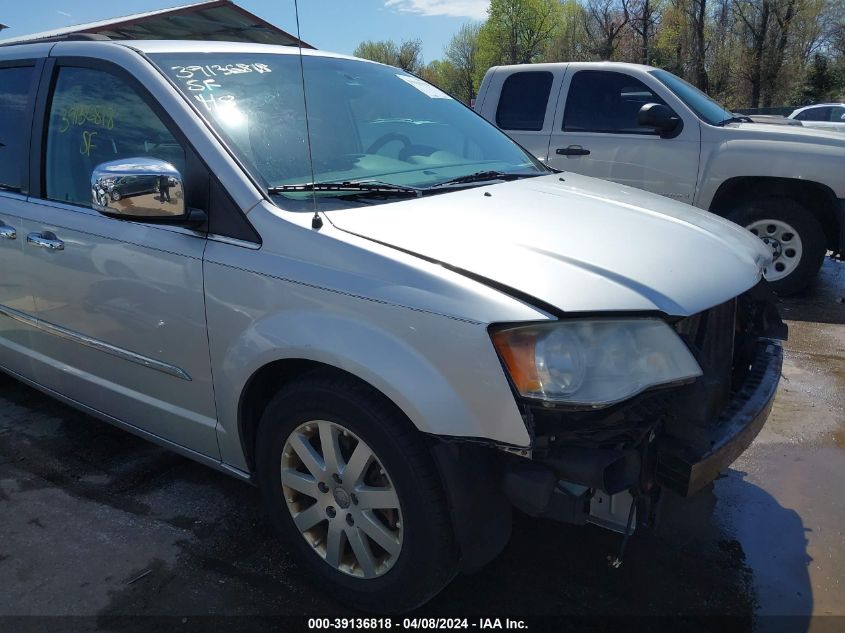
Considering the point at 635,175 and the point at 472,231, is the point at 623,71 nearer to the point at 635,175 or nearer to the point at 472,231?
the point at 635,175

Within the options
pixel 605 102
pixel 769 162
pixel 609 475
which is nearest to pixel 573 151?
pixel 605 102

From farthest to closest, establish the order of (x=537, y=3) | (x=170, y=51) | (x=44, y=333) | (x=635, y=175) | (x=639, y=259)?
1. (x=537, y=3)
2. (x=635, y=175)
3. (x=44, y=333)
4. (x=170, y=51)
5. (x=639, y=259)

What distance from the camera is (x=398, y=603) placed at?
85.4 inches

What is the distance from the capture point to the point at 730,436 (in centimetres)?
212

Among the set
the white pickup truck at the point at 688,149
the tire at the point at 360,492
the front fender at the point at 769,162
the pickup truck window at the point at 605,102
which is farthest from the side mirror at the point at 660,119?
the tire at the point at 360,492

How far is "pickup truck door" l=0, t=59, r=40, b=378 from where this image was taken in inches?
124

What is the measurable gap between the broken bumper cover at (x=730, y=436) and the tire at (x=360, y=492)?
647 mm

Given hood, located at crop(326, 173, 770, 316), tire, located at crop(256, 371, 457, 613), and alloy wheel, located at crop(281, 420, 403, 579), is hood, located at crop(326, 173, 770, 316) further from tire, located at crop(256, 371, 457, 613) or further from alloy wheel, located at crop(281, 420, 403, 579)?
alloy wheel, located at crop(281, 420, 403, 579)

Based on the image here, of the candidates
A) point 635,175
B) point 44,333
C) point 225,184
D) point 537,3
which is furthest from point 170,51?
point 537,3

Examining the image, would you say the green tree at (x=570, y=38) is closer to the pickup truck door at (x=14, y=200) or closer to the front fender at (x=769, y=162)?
the front fender at (x=769, y=162)

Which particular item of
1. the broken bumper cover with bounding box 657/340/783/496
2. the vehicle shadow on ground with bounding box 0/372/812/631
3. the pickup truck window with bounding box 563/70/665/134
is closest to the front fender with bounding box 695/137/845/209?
the pickup truck window with bounding box 563/70/665/134

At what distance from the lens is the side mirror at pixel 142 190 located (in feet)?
7.46

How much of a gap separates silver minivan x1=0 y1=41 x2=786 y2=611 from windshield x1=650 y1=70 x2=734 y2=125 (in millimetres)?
3747

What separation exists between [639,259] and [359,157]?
119 centimetres
